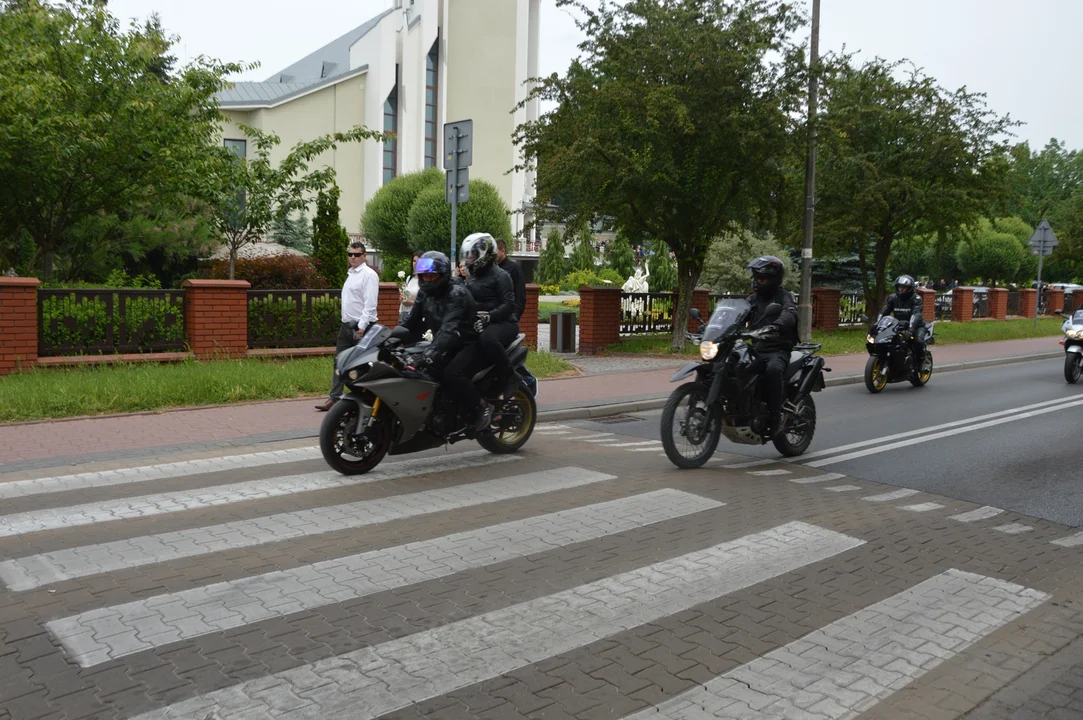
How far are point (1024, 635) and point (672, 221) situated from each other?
15945 millimetres

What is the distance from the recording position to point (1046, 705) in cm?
396

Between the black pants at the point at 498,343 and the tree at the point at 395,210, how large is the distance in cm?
4652

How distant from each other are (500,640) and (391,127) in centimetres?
5996

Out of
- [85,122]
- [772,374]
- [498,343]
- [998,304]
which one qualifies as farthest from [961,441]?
[998,304]

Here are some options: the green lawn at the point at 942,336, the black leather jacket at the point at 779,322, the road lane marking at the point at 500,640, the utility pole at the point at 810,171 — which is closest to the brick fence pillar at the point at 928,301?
the green lawn at the point at 942,336

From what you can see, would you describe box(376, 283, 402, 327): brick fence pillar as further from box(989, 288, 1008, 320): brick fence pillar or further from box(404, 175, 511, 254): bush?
box(404, 175, 511, 254): bush

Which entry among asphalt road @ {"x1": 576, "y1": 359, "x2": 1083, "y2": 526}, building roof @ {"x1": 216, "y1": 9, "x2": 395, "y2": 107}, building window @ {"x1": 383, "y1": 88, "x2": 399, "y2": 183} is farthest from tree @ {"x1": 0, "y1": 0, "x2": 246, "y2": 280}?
building window @ {"x1": 383, "y1": 88, "x2": 399, "y2": 183}

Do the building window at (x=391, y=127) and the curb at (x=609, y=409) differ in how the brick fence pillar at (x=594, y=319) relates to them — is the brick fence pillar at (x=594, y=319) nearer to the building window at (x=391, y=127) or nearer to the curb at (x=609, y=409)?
the curb at (x=609, y=409)

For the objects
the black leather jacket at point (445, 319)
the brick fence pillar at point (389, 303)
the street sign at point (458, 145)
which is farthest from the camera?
the brick fence pillar at point (389, 303)

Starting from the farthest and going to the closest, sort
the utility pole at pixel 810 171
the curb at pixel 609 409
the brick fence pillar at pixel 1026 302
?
the brick fence pillar at pixel 1026 302
the utility pole at pixel 810 171
the curb at pixel 609 409

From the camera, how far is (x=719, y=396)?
27.7 ft

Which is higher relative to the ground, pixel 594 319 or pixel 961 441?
pixel 594 319

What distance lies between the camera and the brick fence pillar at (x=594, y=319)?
20.0 m

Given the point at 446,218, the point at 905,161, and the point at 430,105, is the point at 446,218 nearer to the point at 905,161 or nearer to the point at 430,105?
the point at 430,105
